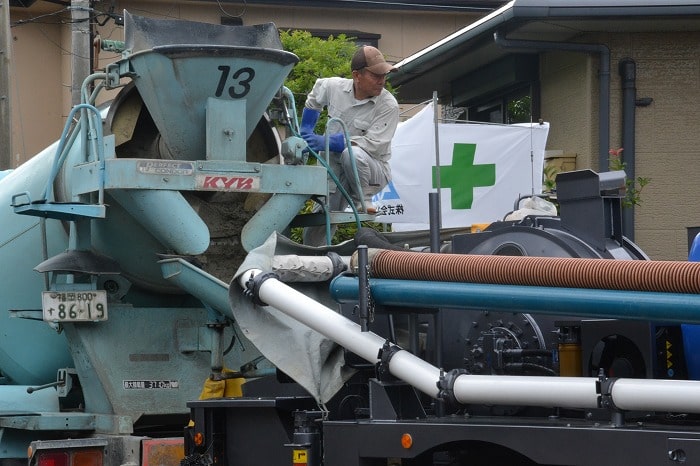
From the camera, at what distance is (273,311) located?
17.8 feet

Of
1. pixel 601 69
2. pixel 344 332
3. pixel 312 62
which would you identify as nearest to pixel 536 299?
pixel 344 332

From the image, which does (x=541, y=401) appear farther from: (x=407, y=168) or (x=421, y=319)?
(x=407, y=168)

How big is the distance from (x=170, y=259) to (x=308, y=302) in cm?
177

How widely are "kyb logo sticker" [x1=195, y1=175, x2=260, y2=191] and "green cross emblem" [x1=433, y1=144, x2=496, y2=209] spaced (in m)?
4.82

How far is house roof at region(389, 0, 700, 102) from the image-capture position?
38.3 ft

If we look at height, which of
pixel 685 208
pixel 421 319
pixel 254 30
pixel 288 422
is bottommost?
pixel 288 422

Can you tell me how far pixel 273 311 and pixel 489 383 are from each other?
4.39 feet

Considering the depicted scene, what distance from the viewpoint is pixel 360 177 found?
7699mm

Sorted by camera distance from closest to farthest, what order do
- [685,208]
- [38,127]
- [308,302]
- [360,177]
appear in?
[308,302], [360,177], [685,208], [38,127]

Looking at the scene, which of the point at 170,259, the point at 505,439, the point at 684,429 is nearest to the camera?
the point at 684,429

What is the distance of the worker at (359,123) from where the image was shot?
755 centimetres

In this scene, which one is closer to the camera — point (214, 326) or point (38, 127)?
point (214, 326)

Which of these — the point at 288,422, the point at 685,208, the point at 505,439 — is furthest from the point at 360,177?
the point at 685,208

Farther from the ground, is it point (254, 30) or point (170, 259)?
point (254, 30)
